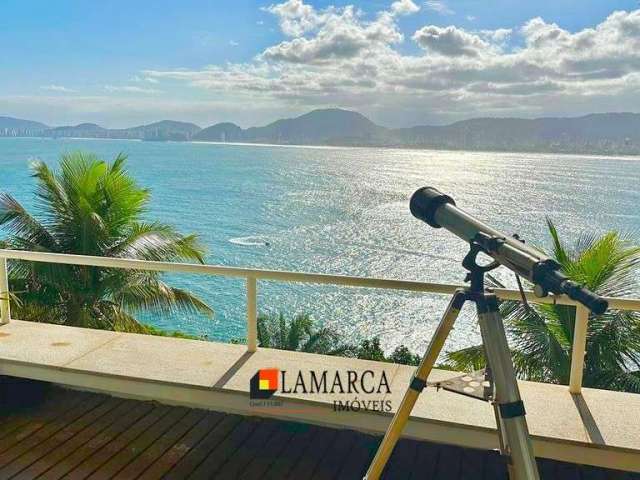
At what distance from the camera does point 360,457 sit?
7.55 ft

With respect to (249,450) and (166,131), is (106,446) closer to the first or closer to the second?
(249,450)

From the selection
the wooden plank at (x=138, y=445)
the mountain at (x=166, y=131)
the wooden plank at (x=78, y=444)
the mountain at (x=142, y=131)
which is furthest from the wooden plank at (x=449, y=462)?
the mountain at (x=166, y=131)

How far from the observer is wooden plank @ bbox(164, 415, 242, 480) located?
2176 millimetres

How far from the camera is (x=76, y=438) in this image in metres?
2.42

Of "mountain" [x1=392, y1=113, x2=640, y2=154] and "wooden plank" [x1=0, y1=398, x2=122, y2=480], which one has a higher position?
"mountain" [x1=392, y1=113, x2=640, y2=154]

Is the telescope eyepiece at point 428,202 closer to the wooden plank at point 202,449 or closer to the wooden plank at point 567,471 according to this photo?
the wooden plank at point 567,471

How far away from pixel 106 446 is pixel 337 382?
3.42 feet

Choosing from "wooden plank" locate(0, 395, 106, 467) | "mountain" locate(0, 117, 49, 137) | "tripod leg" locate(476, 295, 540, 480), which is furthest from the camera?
"mountain" locate(0, 117, 49, 137)

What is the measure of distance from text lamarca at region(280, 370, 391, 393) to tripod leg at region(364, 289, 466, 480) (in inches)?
31.7

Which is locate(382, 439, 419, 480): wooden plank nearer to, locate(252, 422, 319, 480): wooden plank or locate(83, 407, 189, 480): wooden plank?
locate(252, 422, 319, 480): wooden plank

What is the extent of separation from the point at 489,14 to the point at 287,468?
4612cm

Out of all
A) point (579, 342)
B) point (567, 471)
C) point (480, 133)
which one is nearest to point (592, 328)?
point (579, 342)

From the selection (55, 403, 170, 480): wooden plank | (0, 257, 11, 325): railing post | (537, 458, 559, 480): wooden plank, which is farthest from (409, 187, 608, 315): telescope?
(0, 257, 11, 325): railing post

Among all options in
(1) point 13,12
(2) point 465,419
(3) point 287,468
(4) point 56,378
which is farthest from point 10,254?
(1) point 13,12
